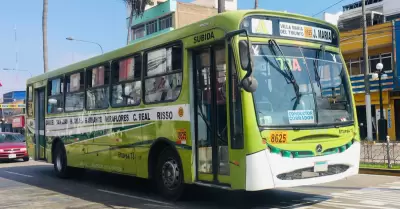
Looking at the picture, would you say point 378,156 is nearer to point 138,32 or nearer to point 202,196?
point 202,196

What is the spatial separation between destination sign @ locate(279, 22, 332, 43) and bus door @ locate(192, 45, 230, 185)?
116 centimetres

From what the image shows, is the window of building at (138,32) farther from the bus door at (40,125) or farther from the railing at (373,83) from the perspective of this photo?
the bus door at (40,125)

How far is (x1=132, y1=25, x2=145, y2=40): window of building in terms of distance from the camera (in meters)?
52.2

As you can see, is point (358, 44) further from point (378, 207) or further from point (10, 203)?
point (10, 203)

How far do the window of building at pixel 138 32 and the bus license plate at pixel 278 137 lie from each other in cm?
4638

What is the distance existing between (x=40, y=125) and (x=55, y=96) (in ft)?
5.88

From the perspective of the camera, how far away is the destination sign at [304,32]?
305 inches

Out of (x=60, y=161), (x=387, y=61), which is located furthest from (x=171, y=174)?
(x=387, y=61)

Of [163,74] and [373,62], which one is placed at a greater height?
[373,62]

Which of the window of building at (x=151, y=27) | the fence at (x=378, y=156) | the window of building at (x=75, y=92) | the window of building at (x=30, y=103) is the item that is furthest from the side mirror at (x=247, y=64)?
the window of building at (x=151, y=27)

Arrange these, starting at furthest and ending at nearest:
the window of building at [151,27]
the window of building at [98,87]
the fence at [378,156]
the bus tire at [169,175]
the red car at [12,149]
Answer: the window of building at [151,27]
the red car at [12,149]
the fence at [378,156]
the window of building at [98,87]
the bus tire at [169,175]

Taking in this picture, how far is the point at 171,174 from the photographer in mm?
8820

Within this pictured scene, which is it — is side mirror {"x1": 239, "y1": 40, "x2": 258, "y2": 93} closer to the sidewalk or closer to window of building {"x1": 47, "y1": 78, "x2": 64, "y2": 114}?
the sidewalk

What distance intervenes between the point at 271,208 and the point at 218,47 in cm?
305
